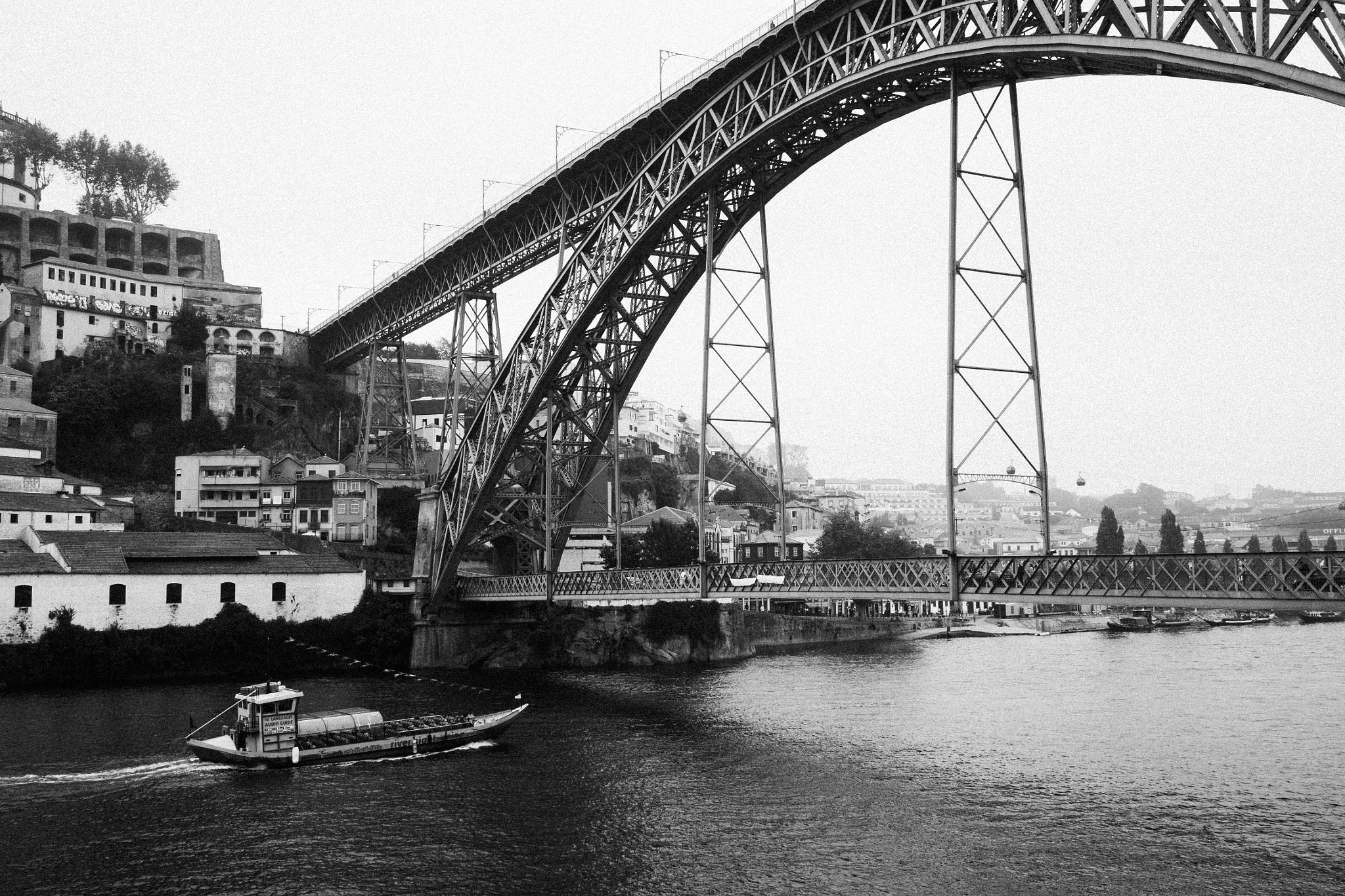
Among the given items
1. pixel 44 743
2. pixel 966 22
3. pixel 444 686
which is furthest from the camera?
pixel 444 686

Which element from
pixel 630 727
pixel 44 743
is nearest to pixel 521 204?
pixel 630 727

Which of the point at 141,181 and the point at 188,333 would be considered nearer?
the point at 188,333

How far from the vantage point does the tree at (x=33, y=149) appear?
95.9 meters

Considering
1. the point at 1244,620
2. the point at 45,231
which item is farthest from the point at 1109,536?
the point at 45,231

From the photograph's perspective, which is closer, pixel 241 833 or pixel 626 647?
pixel 241 833

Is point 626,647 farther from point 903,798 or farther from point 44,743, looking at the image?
point 903,798

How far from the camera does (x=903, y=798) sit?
25.9 m

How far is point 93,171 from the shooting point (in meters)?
102

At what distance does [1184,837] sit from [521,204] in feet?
139

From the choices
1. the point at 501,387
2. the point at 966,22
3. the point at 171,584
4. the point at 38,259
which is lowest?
the point at 171,584

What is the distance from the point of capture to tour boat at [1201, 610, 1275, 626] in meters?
91.0

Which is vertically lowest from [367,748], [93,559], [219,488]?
[367,748]

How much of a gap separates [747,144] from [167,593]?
3165cm

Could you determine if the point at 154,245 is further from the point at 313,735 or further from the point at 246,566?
the point at 313,735
